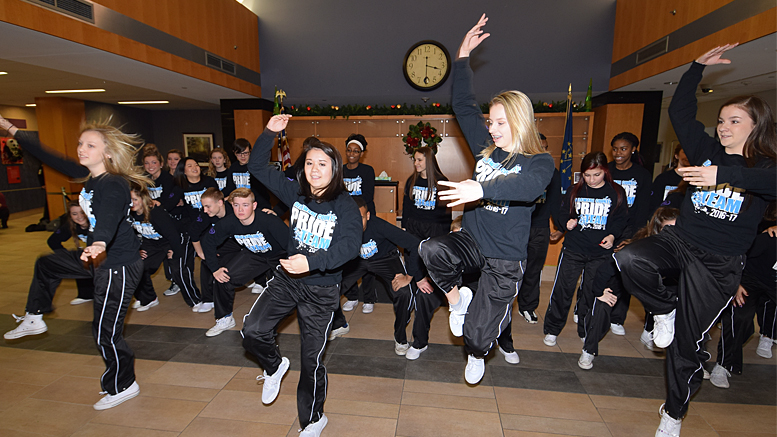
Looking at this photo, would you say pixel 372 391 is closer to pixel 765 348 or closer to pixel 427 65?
pixel 765 348

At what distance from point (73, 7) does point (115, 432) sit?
427 cm

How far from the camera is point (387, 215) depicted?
19.4ft

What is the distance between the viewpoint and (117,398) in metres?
2.65

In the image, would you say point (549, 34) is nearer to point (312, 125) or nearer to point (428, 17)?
point (428, 17)

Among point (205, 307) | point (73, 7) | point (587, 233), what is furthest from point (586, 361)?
point (73, 7)

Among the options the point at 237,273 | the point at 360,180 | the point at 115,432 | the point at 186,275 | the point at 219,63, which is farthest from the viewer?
the point at 219,63

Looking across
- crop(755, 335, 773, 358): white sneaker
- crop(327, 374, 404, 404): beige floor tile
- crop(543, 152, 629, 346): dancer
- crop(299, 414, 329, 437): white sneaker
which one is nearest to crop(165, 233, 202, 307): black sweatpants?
crop(327, 374, 404, 404): beige floor tile

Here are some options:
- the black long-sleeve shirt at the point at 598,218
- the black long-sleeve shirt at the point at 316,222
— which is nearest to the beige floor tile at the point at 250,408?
the black long-sleeve shirt at the point at 316,222

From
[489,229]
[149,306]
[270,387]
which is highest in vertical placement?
[489,229]

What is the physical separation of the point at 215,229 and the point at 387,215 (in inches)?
111

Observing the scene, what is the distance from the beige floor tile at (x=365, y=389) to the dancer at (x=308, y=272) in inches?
17.3

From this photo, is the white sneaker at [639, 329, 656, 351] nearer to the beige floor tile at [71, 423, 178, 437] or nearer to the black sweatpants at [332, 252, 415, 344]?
the black sweatpants at [332, 252, 415, 344]

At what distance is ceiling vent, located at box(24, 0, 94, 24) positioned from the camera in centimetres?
385

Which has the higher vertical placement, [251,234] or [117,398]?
[251,234]
